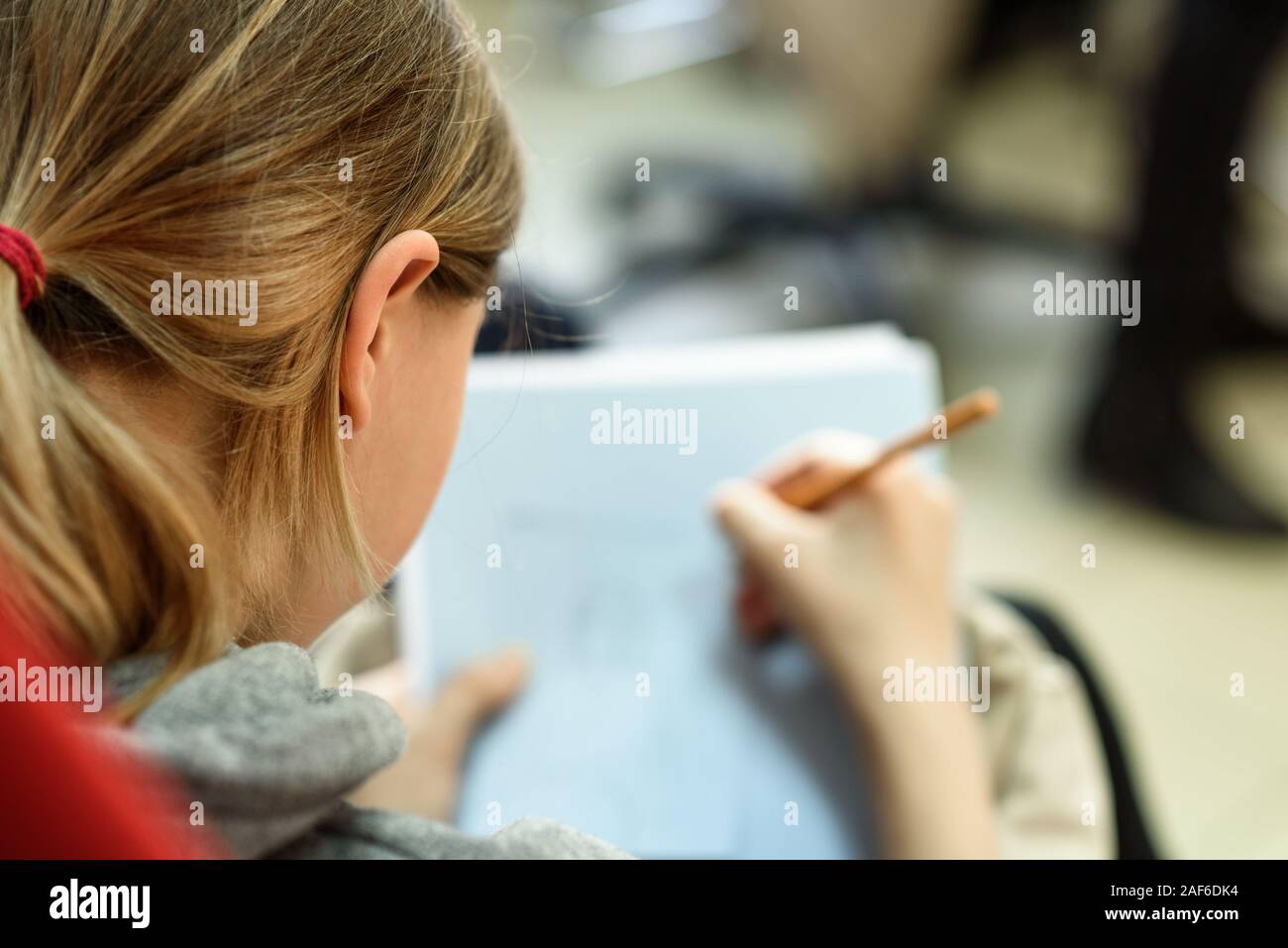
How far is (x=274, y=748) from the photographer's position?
27 centimetres

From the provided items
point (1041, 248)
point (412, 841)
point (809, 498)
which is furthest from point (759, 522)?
point (1041, 248)

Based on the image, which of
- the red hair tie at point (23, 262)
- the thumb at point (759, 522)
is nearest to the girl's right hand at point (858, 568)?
the thumb at point (759, 522)

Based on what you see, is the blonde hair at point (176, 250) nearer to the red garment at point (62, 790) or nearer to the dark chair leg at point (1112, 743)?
the red garment at point (62, 790)

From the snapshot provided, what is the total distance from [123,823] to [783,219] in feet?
4.15

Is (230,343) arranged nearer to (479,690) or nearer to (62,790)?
(62,790)

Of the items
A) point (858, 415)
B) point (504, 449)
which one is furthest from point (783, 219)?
point (504, 449)

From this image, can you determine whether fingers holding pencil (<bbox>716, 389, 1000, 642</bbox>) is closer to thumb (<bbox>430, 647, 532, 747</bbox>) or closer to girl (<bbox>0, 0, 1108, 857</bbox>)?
thumb (<bbox>430, 647, 532, 747</bbox>)

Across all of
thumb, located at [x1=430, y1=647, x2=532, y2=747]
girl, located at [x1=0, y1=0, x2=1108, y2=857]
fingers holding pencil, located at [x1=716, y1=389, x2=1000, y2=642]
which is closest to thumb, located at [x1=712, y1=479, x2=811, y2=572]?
fingers holding pencil, located at [x1=716, y1=389, x2=1000, y2=642]

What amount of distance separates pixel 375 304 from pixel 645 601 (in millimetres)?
293

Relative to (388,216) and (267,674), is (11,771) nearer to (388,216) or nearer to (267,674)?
(267,674)

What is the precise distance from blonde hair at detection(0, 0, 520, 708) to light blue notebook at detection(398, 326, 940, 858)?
17 cm

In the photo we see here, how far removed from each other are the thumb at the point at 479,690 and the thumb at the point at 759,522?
128 millimetres

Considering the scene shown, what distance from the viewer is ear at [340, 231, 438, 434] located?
0.31 meters

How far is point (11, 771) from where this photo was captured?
0.22 metres
